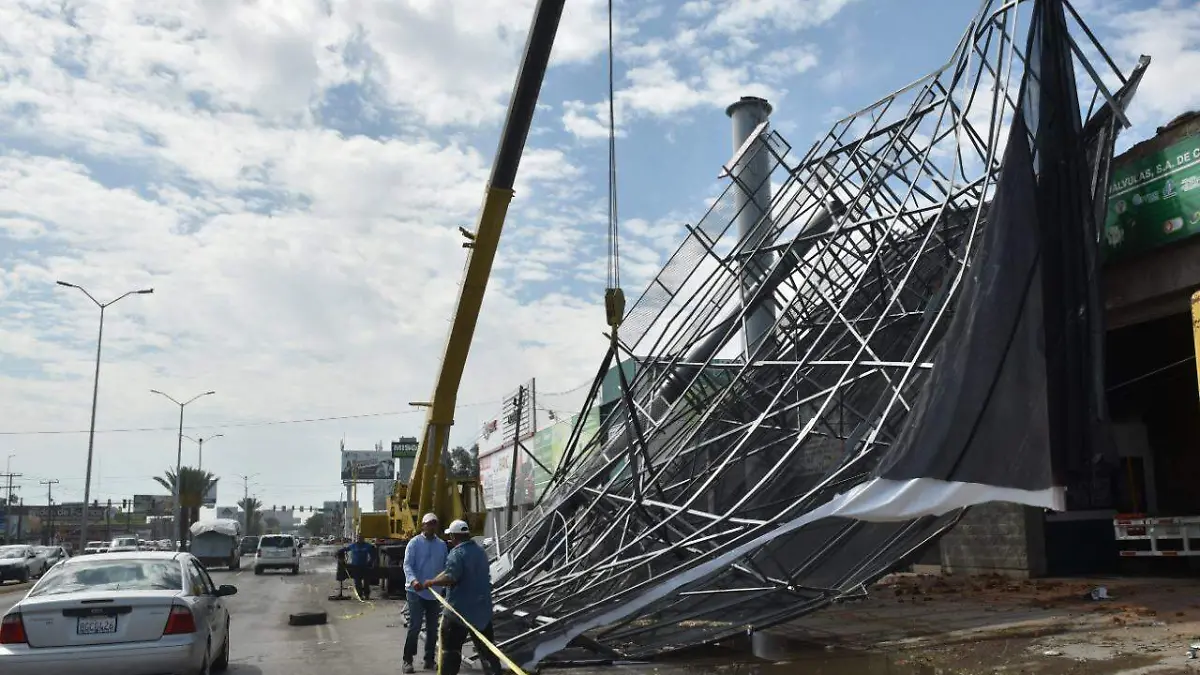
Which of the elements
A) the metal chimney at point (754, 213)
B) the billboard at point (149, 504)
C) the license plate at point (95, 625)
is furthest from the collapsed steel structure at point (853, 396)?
the billboard at point (149, 504)

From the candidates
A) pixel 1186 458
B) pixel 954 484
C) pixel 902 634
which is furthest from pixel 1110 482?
pixel 1186 458

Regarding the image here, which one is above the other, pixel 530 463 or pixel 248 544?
pixel 530 463

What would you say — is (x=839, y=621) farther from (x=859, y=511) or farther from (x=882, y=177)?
(x=882, y=177)

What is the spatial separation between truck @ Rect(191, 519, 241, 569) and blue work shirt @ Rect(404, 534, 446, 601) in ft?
115

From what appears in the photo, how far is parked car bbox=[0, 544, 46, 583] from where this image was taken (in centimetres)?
3269

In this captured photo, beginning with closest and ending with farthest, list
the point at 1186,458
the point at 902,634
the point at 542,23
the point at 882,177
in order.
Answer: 1. the point at 902,634
2. the point at 542,23
3. the point at 882,177
4. the point at 1186,458

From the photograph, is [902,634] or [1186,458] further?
[1186,458]

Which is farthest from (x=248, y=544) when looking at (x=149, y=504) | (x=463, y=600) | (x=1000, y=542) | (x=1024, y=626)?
(x=149, y=504)

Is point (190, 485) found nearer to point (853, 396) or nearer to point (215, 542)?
point (215, 542)

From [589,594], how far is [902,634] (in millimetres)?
3703

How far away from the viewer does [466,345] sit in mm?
17594

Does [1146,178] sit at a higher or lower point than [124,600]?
higher

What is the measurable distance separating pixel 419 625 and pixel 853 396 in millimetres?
6982

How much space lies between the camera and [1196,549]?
571 inches
